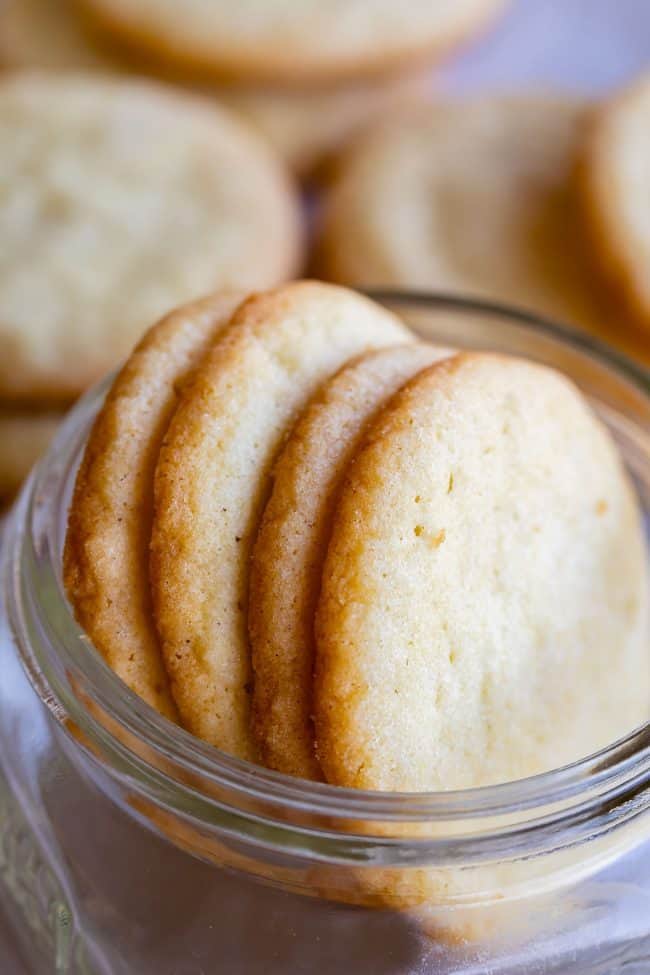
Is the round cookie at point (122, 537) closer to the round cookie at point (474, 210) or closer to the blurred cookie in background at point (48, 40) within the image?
the round cookie at point (474, 210)

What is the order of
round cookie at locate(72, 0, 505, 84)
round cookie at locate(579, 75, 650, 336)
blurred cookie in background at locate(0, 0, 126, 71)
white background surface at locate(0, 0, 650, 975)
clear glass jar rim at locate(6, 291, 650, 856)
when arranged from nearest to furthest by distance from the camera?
clear glass jar rim at locate(6, 291, 650, 856) → round cookie at locate(579, 75, 650, 336) → round cookie at locate(72, 0, 505, 84) → blurred cookie in background at locate(0, 0, 126, 71) → white background surface at locate(0, 0, 650, 975)

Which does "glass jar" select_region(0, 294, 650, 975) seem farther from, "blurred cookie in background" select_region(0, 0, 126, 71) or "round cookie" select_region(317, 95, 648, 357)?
"blurred cookie in background" select_region(0, 0, 126, 71)

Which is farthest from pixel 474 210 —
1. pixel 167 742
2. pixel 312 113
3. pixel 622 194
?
pixel 167 742

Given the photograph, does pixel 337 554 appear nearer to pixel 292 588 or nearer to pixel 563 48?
pixel 292 588

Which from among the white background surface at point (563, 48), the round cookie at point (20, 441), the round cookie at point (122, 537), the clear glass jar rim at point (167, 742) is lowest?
the round cookie at point (20, 441)

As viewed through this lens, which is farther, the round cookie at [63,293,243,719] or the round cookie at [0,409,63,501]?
the round cookie at [0,409,63,501]

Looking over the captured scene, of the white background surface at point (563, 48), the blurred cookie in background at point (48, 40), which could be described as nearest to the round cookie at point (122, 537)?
the blurred cookie in background at point (48, 40)

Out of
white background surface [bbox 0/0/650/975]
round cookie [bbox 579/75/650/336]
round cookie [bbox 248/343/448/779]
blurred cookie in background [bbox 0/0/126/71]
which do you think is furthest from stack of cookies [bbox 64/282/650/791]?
white background surface [bbox 0/0/650/975]
